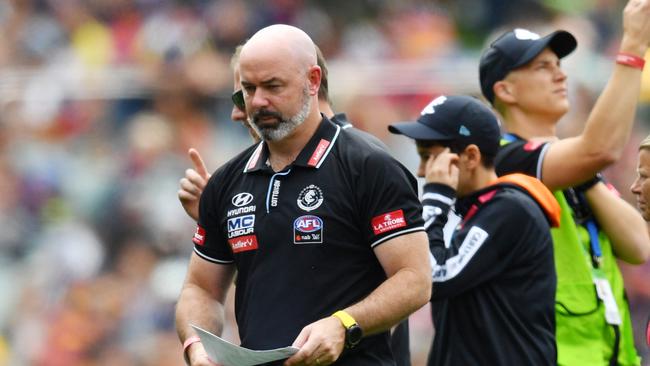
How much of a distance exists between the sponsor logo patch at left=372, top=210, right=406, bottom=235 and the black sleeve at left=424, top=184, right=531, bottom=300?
0.73 meters

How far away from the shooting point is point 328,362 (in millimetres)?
4496

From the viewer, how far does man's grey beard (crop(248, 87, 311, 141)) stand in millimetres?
4766

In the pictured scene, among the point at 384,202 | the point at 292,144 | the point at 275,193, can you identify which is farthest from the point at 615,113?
the point at 275,193

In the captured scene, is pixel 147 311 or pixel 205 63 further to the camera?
pixel 205 63

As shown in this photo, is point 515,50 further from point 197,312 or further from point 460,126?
point 197,312

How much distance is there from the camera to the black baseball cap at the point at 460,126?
18.4 feet

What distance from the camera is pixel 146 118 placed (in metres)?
12.0

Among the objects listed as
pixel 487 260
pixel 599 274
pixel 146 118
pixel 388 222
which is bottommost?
pixel 599 274

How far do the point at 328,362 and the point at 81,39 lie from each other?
959 centimetres

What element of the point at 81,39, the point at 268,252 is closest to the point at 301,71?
the point at 268,252

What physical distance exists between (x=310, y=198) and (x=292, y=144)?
249 mm

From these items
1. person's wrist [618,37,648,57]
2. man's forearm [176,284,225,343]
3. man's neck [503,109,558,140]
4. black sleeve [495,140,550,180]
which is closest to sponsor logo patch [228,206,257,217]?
man's forearm [176,284,225,343]

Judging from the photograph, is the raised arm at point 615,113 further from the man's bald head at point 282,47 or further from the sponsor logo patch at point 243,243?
the sponsor logo patch at point 243,243

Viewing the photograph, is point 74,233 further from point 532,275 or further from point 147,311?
point 532,275
